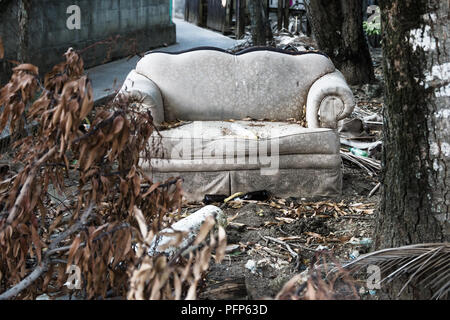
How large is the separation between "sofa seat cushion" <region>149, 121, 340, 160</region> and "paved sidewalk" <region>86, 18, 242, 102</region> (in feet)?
2.57

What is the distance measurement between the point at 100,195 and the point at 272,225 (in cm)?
264

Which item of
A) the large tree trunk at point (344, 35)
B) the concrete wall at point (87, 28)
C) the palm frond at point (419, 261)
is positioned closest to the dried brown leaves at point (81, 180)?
the palm frond at point (419, 261)

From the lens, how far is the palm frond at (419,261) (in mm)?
3162

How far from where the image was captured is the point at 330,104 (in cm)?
596

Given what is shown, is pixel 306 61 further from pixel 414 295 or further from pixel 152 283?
pixel 152 283

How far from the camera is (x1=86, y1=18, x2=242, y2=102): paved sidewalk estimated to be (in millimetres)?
10219

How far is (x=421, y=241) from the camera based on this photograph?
3.68 m

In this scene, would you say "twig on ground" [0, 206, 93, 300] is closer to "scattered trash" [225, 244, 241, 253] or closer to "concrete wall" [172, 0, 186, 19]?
"scattered trash" [225, 244, 241, 253]

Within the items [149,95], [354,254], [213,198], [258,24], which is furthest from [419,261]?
[258,24]

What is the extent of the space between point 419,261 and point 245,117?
3417 mm

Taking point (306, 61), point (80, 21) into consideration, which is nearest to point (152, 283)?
point (306, 61)

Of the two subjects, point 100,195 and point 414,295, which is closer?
point 100,195

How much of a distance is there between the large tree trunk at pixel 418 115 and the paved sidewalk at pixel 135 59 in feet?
6.97

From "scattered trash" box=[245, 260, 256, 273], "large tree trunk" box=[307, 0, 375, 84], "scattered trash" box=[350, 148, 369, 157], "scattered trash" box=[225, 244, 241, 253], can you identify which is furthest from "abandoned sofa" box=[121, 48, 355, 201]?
"large tree trunk" box=[307, 0, 375, 84]
